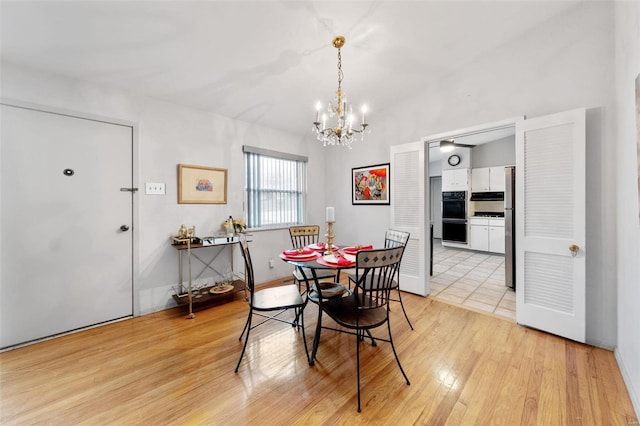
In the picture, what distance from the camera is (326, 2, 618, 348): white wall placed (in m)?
2.23

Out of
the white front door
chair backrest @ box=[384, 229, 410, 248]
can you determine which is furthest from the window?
chair backrest @ box=[384, 229, 410, 248]

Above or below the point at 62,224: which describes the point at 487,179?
above

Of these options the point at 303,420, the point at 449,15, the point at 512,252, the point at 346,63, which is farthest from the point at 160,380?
the point at 512,252

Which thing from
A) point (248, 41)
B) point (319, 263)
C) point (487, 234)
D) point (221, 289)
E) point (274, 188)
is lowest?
point (221, 289)

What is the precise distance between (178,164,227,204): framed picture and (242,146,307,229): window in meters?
0.42

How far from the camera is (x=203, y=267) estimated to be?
342 cm

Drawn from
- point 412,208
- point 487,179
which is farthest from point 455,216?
point 412,208

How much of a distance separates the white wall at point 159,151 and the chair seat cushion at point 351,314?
2.21 metres

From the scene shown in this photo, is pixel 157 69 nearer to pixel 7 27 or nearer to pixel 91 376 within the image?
pixel 7 27

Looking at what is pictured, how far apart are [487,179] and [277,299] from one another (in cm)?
637

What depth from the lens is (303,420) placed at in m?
1.50

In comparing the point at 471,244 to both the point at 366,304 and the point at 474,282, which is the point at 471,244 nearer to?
the point at 474,282

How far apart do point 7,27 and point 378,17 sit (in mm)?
3030

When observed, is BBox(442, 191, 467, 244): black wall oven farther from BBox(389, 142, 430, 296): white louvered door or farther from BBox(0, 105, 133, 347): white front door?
BBox(0, 105, 133, 347): white front door
